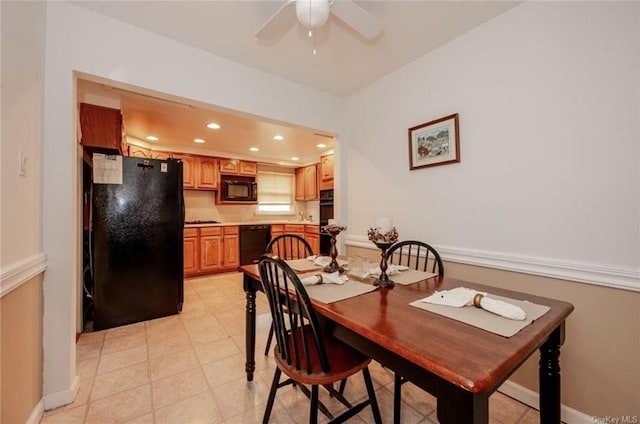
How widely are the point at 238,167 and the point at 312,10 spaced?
4.21 meters

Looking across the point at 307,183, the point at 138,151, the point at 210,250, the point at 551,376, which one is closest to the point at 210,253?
the point at 210,250

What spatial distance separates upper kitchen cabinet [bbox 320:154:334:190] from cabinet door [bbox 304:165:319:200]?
1.28ft

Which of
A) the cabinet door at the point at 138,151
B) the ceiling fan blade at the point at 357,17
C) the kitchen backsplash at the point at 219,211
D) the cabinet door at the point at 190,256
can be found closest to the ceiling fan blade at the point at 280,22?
the ceiling fan blade at the point at 357,17

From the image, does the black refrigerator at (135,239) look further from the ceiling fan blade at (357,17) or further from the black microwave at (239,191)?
the ceiling fan blade at (357,17)

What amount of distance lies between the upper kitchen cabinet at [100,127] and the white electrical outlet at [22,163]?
1335 millimetres

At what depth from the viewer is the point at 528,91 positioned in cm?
161

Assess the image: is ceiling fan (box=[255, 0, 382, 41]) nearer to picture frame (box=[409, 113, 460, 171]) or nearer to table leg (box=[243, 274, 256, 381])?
picture frame (box=[409, 113, 460, 171])

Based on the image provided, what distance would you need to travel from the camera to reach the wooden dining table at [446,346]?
671 millimetres

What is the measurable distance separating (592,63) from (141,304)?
3.91m

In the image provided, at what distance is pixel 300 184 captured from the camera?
6.02 m

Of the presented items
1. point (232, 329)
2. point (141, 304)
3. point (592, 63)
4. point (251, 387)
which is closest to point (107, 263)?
point (141, 304)

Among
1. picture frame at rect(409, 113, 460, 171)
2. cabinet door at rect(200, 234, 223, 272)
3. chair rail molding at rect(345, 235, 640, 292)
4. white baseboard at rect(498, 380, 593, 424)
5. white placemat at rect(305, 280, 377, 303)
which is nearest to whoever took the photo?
white placemat at rect(305, 280, 377, 303)

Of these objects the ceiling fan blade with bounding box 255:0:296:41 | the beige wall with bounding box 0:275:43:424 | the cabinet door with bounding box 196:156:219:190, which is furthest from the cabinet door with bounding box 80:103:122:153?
the cabinet door with bounding box 196:156:219:190

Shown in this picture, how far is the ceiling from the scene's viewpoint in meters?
1.66
